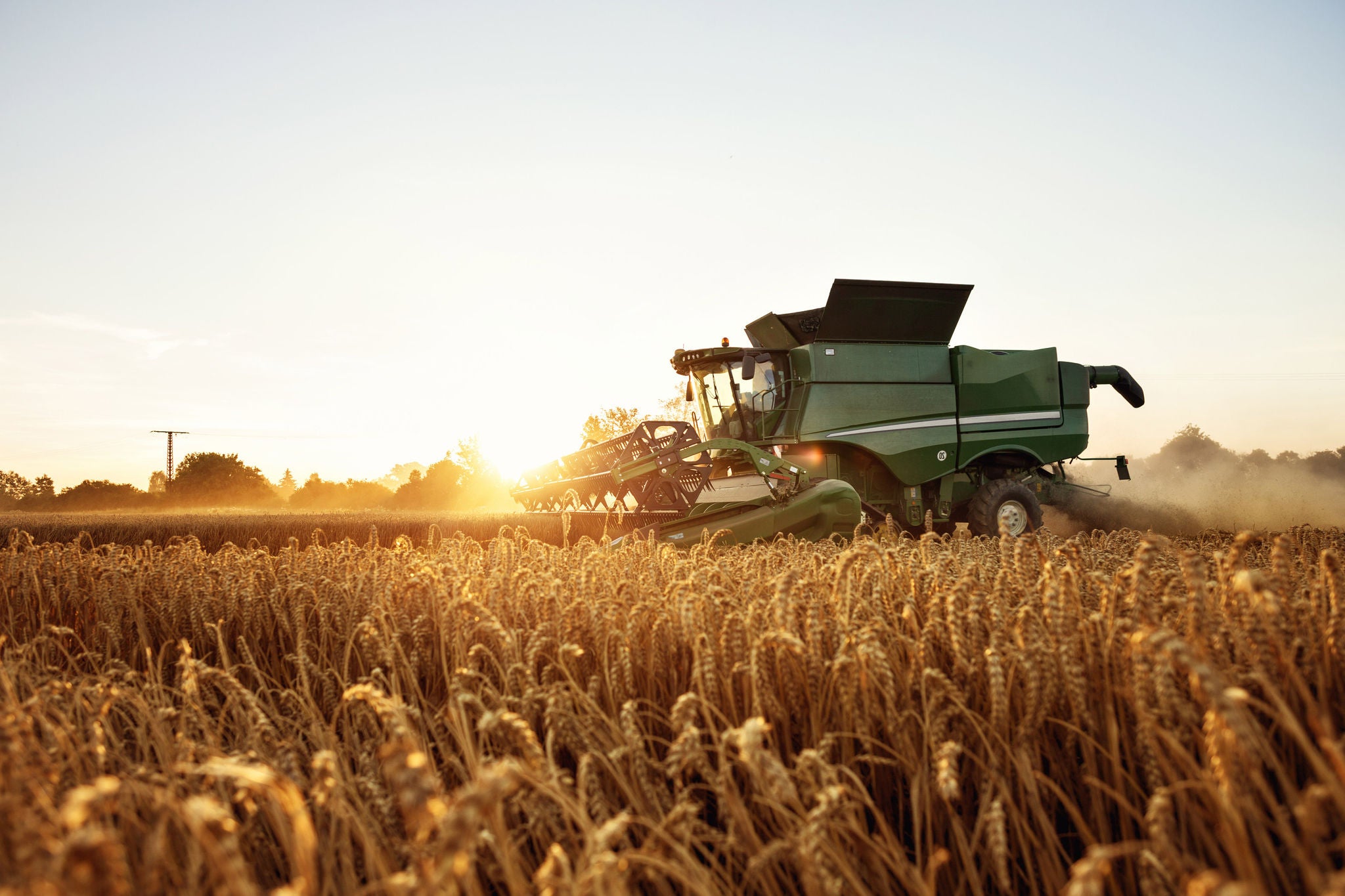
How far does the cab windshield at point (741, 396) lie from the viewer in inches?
450

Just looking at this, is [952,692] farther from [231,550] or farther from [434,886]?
[231,550]

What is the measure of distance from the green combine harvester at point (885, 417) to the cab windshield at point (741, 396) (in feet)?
0.07

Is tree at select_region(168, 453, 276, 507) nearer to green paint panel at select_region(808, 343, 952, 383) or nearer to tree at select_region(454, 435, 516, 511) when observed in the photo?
tree at select_region(454, 435, 516, 511)

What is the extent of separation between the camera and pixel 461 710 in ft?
5.38

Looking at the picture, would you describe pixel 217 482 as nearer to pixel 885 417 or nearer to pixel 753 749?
pixel 885 417

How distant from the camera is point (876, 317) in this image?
1155cm

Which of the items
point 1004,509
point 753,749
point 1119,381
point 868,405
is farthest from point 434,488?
point 753,749

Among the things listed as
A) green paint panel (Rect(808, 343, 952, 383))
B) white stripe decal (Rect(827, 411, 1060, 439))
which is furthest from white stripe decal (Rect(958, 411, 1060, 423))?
green paint panel (Rect(808, 343, 952, 383))

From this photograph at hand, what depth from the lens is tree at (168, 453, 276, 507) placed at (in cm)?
1964

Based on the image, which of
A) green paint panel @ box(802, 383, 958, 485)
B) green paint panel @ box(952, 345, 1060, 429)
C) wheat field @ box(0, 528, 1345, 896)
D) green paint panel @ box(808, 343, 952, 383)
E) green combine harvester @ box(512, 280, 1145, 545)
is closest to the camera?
wheat field @ box(0, 528, 1345, 896)

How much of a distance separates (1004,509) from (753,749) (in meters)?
11.5

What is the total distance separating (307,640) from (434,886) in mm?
2543

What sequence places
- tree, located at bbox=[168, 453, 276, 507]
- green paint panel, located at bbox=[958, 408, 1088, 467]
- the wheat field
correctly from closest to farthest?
the wheat field → green paint panel, located at bbox=[958, 408, 1088, 467] → tree, located at bbox=[168, 453, 276, 507]

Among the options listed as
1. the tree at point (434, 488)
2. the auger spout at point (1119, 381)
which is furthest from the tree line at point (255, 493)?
the auger spout at point (1119, 381)
